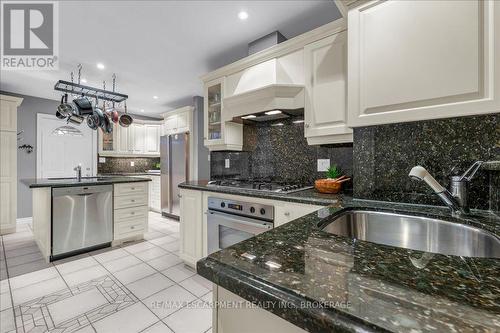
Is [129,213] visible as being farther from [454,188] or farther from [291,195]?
[454,188]

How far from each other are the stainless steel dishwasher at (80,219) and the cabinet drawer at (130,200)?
0.28 feet

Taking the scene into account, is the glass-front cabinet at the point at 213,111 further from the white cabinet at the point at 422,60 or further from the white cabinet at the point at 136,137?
the white cabinet at the point at 136,137

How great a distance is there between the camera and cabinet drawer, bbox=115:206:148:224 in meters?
3.12

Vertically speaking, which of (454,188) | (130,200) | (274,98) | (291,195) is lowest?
(130,200)

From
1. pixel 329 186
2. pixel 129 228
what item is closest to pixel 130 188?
pixel 129 228

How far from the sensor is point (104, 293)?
199 cm

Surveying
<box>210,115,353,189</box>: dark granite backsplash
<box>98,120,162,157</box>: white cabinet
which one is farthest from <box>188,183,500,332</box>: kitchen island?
<box>98,120,162,157</box>: white cabinet

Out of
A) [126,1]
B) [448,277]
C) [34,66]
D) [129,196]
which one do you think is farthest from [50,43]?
[448,277]

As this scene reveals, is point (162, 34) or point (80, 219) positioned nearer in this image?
point (162, 34)

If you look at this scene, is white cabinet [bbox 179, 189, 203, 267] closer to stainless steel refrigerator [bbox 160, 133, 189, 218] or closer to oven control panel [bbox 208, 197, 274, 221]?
oven control panel [bbox 208, 197, 274, 221]

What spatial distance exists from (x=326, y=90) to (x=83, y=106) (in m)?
3.27

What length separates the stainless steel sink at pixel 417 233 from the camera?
88cm

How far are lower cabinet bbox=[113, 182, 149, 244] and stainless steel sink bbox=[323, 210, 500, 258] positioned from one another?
9.87 feet

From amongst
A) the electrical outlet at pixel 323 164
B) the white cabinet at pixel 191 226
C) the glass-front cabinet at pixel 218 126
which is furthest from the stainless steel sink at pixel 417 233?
the glass-front cabinet at pixel 218 126
